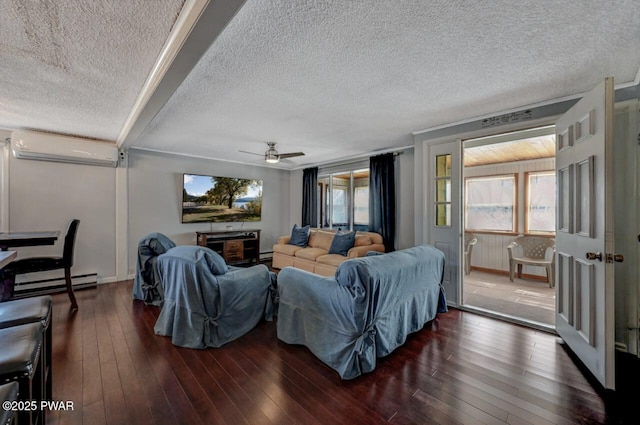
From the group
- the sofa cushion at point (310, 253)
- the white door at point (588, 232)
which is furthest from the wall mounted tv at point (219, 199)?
the white door at point (588, 232)

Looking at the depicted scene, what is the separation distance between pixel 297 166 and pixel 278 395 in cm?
550

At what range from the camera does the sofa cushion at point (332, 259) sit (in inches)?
169

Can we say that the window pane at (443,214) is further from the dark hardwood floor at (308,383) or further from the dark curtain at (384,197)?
the dark hardwood floor at (308,383)

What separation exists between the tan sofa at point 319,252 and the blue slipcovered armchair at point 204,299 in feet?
6.04

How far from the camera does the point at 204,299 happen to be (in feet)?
7.87

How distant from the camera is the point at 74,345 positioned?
7.94 ft

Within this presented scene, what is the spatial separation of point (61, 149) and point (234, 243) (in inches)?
121

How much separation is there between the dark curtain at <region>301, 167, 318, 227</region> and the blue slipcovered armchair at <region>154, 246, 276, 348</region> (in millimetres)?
3622

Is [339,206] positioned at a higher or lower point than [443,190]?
lower

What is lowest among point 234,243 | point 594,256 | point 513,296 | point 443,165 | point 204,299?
point 513,296

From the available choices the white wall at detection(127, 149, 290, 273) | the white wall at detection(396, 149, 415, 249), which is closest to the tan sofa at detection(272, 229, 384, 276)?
the white wall at detection(396, 149, 415, 249)

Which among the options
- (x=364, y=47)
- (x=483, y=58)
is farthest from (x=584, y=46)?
(x=364, y=47)

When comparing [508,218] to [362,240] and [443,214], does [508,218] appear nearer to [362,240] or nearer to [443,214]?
[443,214]

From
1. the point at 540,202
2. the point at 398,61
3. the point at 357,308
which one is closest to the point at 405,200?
the point at 540,202
